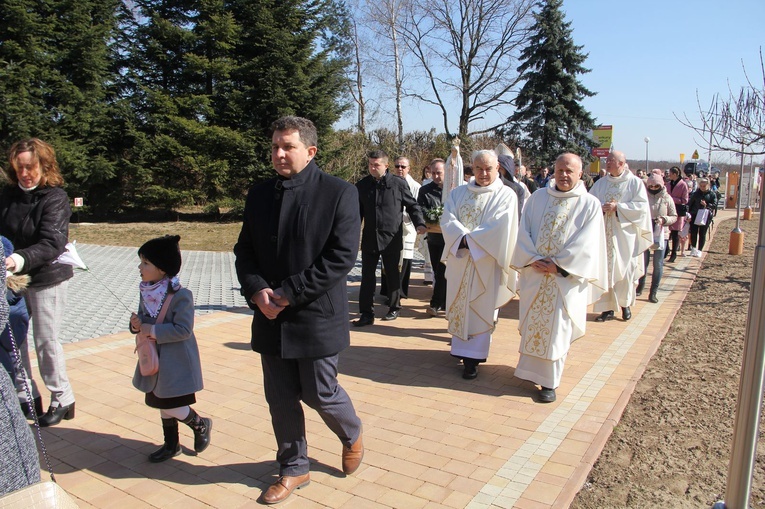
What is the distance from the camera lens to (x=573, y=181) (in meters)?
5.27

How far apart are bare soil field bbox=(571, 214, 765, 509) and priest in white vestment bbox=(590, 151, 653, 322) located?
0.77m

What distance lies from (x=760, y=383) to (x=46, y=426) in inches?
186

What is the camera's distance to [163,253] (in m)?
3.77

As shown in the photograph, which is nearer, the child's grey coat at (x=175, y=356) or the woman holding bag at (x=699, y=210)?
the child's grey coat at (x=175, y=356)

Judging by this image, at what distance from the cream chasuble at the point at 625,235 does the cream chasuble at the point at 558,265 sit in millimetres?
2642

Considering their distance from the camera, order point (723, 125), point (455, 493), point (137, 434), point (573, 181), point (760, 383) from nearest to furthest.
A: 1. point (760, 383)
2. point (455, 493)
3. point (137, 434)
4. point (573, 181)
5. point (723, 125)

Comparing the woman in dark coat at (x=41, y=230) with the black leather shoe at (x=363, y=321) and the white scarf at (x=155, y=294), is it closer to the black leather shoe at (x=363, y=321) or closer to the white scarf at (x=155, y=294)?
the white scarf at (x=155, y=294)

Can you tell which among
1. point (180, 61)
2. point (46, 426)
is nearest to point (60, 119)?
point (180, 61)

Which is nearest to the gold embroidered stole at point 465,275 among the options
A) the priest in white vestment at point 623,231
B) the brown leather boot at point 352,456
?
the brown leather boot at point 352,456

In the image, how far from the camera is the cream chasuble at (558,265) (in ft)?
16.8

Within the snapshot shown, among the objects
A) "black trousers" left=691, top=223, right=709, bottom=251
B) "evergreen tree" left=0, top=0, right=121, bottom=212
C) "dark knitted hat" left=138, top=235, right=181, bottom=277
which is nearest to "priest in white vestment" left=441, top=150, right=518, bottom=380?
"dark knitted hat" left=138, top=235, right=181, bottom=277

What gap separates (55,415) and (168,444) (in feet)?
3.97

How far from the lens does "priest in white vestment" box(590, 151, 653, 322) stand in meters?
7.85

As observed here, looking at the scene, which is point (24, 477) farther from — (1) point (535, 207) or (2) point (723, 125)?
(2) point (723, 125)
